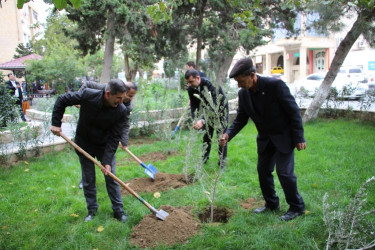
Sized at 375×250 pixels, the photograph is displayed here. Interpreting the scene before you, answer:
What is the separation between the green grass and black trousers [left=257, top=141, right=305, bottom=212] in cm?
18

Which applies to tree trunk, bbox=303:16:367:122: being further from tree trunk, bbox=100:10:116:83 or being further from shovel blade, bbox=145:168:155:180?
tree trunk, bbox=100:10:116:83

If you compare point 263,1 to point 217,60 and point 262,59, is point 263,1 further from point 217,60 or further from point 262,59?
point 262,59

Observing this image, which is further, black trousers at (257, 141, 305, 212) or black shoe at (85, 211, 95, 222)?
black shoe at (85, 211, 95, 222)

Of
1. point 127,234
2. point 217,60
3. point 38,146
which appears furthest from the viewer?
point 217,60

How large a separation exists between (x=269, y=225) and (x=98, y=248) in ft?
5.98

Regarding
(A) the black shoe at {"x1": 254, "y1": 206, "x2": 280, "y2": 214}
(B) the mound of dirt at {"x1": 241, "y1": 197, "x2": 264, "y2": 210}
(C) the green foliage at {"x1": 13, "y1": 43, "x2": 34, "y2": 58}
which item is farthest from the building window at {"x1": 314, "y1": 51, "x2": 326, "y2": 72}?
(A) the black shoe at {"x1": 254, "y1": 206, "x2": 280, "y2": 214}

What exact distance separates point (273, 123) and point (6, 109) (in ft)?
21.5

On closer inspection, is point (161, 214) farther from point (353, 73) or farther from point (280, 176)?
point (353, 73)

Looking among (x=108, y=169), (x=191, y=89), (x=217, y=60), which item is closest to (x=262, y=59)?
(x=217, y=60)

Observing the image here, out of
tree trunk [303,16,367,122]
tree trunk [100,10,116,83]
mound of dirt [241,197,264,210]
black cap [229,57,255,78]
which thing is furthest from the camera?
tree trunk [100,10,116,83]

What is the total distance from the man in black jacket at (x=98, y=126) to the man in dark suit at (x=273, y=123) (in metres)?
1.25

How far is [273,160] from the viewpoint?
3.53 meters

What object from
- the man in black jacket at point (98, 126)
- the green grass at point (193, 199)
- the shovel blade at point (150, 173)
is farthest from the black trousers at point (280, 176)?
the shovel blade at point (150, 173)

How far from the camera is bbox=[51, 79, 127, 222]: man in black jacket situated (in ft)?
11.3
